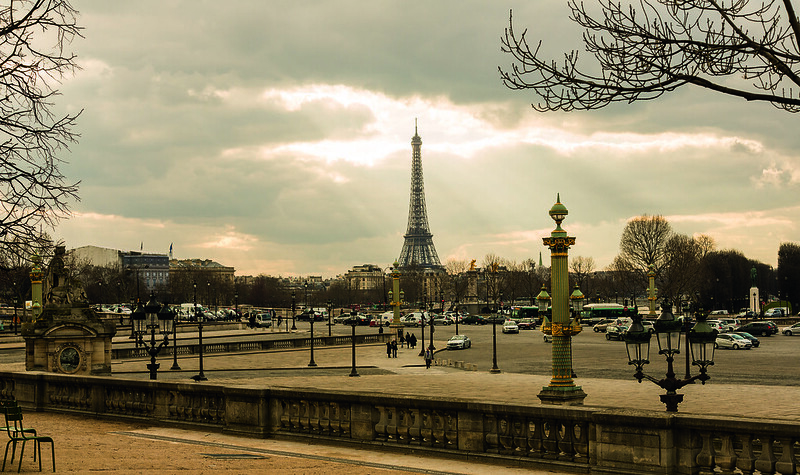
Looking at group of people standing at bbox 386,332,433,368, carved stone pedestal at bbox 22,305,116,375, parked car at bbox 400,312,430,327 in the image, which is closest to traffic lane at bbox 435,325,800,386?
group of people standing at bbox 386,332,433,368

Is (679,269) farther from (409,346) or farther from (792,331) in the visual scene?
(409,346)

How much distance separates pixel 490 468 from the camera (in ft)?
41.3

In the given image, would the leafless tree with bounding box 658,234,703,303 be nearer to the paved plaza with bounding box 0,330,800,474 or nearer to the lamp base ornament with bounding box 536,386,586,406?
the paved plaza with bounding box 0,330,800,474

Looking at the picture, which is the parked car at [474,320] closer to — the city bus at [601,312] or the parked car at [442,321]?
the parked car at [442,321]

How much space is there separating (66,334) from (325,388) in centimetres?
1369

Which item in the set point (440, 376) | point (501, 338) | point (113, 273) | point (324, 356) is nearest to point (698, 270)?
point (501, 338)

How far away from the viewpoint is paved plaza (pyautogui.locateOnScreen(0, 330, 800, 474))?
1293cm

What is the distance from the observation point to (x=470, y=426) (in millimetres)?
13180

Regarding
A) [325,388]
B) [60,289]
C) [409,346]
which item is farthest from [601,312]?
[325,388]

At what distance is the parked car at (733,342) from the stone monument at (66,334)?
47.1m

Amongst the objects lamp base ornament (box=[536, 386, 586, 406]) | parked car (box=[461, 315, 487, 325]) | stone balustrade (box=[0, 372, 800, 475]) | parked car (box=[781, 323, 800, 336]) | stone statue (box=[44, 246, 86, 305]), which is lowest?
parked car (box=[461, 315, 487, 325])

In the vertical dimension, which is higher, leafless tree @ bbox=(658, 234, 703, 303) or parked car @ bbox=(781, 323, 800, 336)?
leafless tree @ bbox=(658, 234, 703, 303)

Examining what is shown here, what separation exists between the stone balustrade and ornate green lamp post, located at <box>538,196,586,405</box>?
14.3 meters

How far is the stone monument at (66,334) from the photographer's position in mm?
37312
